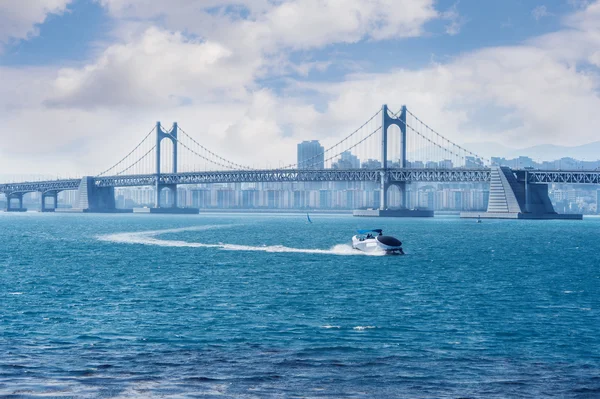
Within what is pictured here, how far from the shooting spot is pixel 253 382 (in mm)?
18828

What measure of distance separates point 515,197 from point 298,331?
468 feet

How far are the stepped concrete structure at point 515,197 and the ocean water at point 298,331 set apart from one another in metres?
112

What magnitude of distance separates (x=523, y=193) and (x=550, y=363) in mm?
148431

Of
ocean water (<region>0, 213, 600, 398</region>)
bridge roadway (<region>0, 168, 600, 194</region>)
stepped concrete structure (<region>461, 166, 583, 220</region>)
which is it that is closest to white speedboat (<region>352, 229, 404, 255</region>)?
ocean water (<region>0, 213, 600, 398</region>)

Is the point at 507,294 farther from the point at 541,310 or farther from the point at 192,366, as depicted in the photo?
the point at 192,366

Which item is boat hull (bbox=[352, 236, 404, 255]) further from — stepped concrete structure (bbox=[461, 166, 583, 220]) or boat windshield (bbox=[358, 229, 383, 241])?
stepped concrete structure (bbox=[461, 166, 583, 220])

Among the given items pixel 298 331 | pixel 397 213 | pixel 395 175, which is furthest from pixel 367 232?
pixel 397 213

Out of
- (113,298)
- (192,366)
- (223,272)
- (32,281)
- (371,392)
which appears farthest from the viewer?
(223,272)

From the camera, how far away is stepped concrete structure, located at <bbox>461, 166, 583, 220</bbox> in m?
162

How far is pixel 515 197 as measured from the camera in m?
162

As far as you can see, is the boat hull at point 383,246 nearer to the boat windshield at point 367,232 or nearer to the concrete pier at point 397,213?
the boat windshield at point 367,232

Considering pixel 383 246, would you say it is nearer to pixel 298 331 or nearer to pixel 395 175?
pixel 298 331

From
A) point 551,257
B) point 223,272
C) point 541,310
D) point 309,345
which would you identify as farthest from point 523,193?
point 309,345

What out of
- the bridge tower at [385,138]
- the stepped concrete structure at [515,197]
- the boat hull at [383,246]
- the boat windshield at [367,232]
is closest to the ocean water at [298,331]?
the boat hull at [383,246]
